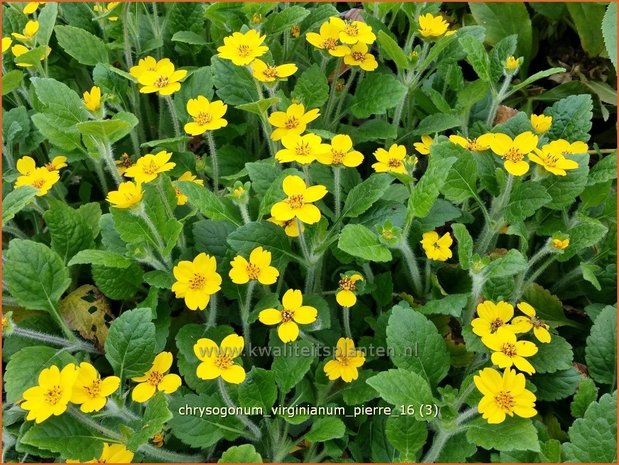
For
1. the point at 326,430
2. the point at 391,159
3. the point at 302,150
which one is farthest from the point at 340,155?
the point at 326,430

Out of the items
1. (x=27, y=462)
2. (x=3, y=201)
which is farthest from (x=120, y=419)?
(x=3, y=201)

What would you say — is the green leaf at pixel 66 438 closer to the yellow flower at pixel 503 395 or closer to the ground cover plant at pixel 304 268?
the ground cover plant at pixel 304 268

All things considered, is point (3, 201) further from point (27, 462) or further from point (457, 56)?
point (457, 56)

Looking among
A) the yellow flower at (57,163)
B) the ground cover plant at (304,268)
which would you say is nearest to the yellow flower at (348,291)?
the ground cover plant at (304,268)

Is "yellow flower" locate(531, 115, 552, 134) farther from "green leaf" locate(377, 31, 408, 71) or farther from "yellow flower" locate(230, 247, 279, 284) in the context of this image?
"yellow flower" locate(230, 247, 279, 284)

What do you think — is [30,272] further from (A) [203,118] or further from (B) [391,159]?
(B) [391,159]

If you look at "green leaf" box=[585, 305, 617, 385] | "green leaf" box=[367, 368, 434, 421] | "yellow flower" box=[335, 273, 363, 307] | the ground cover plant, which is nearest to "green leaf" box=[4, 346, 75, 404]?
the ground cover plant
